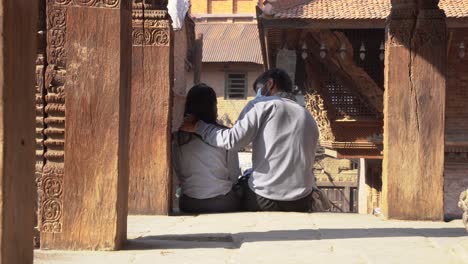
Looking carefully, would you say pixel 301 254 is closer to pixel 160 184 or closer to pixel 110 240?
pixel 110 240

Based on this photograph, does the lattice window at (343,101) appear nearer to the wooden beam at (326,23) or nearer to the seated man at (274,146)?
the wooden beam at (326,23)

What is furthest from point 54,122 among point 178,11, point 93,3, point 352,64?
point 178,11

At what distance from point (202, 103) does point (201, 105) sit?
2 centimetres

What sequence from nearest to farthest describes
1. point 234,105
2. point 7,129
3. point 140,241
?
point 7,129, point 140,241, point 234,105

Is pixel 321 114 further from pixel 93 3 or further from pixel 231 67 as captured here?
pixel 231 67

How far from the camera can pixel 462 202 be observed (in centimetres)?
398

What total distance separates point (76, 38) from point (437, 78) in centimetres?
290

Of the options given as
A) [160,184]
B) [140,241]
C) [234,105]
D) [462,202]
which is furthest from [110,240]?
[234,105]

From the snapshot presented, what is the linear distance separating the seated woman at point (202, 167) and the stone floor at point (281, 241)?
1.53 feet

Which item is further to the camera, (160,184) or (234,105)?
(234,105)

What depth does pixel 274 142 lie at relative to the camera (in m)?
6.55

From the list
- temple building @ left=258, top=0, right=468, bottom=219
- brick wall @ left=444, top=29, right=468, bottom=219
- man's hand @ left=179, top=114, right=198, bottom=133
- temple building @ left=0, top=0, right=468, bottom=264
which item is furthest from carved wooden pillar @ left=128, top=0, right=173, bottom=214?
brick wall @ left=444, top=29, right=468, bottom=219

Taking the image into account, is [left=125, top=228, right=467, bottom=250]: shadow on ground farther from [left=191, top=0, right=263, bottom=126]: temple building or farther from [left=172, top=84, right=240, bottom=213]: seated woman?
[left=191, top=0, right=263, bottom=126]: temple building

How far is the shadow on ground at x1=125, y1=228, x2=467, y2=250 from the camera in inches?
177
